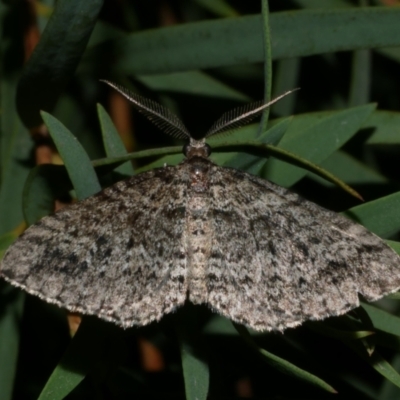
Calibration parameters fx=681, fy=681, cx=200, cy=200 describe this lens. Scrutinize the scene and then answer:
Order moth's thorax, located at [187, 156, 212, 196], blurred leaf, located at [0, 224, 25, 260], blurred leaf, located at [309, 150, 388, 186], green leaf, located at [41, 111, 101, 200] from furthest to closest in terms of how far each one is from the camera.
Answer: blurred leaf, located at [309, 150, 388, 186], moth's thorax, located at [187, 156, 212, 196], blurred leaf, located at [0, 224, 25, 260], green leaf, located at [41, 111, 101, 200]

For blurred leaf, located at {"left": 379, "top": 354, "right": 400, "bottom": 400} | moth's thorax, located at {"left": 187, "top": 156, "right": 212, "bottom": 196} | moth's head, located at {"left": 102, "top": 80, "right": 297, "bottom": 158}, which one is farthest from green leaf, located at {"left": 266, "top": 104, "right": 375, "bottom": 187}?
blurred leaf, located at {"left": 379, "top": 354, "right": 400, "bottom": 400}

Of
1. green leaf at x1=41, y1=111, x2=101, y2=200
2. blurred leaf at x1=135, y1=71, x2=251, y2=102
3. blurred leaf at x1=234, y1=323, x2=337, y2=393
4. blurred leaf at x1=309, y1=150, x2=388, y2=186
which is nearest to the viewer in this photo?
blurred leaf at x1=234, y1=323, x2=337, y2=393

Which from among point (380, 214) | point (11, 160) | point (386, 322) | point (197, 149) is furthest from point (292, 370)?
point (11, 160)

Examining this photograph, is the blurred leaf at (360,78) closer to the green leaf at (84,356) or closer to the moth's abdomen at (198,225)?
the moth's abdomen at (198,225)

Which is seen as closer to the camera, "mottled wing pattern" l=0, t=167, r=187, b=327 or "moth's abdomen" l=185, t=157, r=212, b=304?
"mottled wing pattern" l=0, t=167, r=187, b=327

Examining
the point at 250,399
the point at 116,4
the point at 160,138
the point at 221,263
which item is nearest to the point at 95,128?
the point at 160,138

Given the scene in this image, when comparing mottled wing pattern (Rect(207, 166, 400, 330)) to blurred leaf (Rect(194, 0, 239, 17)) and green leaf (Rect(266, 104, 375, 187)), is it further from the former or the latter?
blurred leaf (Rect(194, 0, 239, 17))

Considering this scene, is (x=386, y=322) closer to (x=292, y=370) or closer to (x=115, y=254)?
(x=292, y=370)

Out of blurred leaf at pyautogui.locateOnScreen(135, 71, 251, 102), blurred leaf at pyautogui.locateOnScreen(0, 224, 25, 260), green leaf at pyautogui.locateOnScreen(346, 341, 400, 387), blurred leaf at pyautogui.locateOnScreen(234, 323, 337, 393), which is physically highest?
blurred leaf at pyautogui.locateOnScreen(135, 71, 251, 102)
